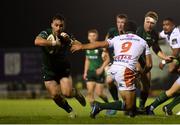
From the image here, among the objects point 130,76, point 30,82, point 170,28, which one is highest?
point 170,28

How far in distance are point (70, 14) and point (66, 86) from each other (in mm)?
21145

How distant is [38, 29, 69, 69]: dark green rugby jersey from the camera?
1186cm

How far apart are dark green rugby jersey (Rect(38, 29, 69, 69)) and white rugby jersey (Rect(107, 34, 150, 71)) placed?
1272 mm

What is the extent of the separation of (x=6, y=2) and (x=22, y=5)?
2.89 feet

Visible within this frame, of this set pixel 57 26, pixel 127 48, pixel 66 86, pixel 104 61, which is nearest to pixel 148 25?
pixel 127 48

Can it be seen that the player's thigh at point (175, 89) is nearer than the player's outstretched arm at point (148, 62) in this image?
No

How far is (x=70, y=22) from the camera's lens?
108ft

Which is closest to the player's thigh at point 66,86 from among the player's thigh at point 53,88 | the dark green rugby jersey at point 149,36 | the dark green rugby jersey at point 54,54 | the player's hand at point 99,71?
the player's thigh at point 53,88

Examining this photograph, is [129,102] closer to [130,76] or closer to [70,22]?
[130,76]

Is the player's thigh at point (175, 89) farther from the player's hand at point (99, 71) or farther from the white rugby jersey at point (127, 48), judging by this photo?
the player's hand at point (99, 71)

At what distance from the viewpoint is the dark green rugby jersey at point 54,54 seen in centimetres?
1186

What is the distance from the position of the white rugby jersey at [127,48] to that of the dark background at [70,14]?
20.9 meters

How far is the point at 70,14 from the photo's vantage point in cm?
3303

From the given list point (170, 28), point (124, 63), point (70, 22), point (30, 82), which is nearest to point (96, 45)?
point (124, 63)
